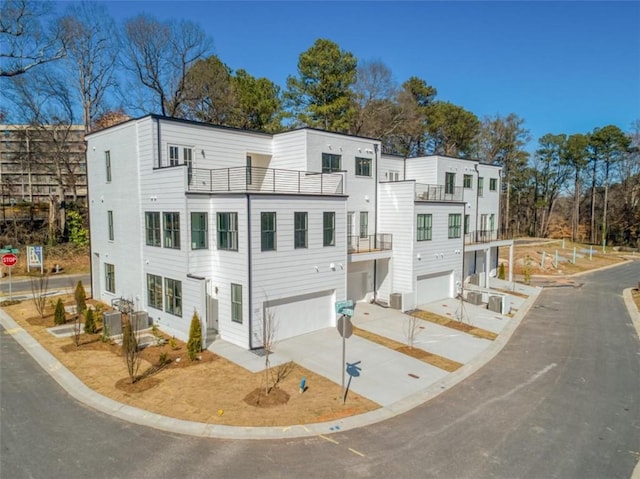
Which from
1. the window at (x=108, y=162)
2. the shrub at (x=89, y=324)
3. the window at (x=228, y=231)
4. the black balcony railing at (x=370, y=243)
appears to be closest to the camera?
the window at (x=228, y=231)

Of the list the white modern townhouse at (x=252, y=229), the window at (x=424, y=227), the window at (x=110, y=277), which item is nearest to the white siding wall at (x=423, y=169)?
the white modern townhouse at (x=252, y=229)

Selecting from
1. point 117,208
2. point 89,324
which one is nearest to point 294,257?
point 89,324

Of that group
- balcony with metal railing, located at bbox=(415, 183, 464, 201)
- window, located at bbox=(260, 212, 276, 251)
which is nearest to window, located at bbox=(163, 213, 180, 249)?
window, located at bbox=(260, 212, 276, 251)

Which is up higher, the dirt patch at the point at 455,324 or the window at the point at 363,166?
the window at the point at 363,166

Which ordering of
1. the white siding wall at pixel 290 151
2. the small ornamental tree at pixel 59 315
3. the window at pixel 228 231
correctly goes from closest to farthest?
the window at pixel 228 231
the small ornamental tree at pixel 59 315
the white siding wall at pixel 290 151

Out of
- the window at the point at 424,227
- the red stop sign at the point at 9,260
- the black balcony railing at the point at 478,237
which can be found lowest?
the red stop sign at the point at 9,260

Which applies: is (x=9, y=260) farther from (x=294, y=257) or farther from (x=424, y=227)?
(x=424, y=227)

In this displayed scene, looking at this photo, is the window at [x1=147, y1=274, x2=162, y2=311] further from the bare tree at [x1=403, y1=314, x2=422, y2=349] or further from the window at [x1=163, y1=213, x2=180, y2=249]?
the bare tree at [x1=403, y1=314, x2=422, y2=349]

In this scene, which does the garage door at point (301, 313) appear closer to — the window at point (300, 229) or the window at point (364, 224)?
the window at point (300, 229)
